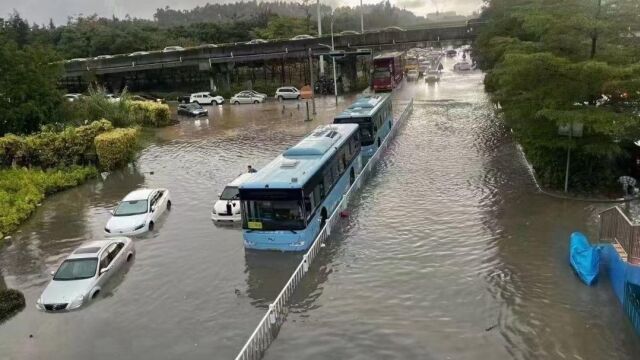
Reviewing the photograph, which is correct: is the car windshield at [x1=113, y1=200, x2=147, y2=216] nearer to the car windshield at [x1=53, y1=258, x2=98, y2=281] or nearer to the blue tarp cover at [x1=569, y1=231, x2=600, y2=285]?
the car windshield at [x1=53, y1=258, x2=98, y2=281]

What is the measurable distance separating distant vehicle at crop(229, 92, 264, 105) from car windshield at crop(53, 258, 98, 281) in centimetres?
4434

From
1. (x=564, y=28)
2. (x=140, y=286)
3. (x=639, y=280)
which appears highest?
(x=564, y=28)

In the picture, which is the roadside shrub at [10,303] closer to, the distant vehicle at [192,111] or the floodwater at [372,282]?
the floodwater at [372,282]

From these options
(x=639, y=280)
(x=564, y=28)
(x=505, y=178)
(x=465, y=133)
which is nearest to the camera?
(x=639, y=280)

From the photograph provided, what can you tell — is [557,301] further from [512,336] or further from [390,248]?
[390,248]

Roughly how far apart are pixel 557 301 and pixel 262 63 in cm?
6467

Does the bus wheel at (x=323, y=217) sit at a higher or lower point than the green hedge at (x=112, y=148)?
lower

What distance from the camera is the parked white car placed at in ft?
69.2

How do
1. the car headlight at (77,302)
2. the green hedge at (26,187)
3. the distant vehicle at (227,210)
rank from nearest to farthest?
the car headlight at (77,302) → the distant vehicle at (227,210) → the green hedge at (26,187)

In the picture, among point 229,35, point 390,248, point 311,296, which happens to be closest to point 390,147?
point 390,248

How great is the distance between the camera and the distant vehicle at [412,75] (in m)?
68.8

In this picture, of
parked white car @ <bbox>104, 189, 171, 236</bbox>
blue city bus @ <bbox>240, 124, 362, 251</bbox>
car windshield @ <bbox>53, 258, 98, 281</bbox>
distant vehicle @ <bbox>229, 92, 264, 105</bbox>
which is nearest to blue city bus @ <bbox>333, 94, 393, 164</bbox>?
blue city bus @ <bbox>240, 124, 362, 251</bbox>

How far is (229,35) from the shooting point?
113812mm

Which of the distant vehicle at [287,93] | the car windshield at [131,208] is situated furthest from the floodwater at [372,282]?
the distant vehicle at [287,93]
